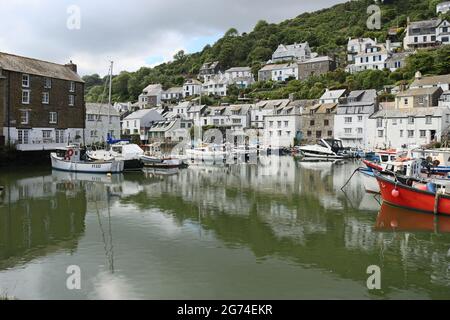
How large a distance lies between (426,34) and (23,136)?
95615 mm

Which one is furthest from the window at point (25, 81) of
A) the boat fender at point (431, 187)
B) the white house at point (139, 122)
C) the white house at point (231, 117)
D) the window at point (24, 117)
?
the white house at point (231, 117)

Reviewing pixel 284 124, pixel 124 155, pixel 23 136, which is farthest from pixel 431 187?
pixel 284 124

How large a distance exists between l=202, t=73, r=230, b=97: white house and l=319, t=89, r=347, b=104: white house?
42.0 metres

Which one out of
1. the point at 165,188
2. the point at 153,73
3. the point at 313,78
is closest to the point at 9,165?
the point at 165,188

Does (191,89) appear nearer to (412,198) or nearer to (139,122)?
(139,122)

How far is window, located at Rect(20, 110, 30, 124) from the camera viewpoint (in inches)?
1810

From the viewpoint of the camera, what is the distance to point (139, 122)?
89.6 m

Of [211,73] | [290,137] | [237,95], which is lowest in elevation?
[290,137]

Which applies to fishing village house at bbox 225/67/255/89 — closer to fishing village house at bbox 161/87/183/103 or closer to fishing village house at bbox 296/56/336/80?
fishing village house at bbox 161/87/183/103
